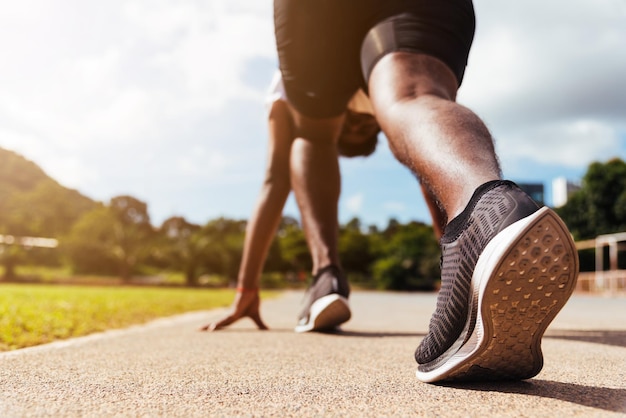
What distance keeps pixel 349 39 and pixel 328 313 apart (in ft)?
2.97

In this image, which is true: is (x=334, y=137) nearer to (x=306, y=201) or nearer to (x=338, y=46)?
(x=306, y=201)

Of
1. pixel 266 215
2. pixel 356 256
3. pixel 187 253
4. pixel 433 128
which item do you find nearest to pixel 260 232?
pixel 266 215

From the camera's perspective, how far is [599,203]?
116 feet

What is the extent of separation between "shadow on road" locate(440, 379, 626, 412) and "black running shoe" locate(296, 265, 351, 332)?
2.96 ft

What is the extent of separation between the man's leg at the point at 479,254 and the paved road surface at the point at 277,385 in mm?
64

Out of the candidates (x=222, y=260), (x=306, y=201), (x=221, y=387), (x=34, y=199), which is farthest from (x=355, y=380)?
(x=34, y=199)

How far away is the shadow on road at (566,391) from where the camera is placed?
2.84 feet

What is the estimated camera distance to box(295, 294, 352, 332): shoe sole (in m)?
1.90

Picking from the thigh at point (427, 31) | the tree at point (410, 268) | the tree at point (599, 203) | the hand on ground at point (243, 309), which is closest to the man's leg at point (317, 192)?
the hand on ground at point (243, 309)

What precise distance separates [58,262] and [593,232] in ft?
131

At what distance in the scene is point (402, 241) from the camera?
44.0 metres

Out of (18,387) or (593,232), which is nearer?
(18,387)

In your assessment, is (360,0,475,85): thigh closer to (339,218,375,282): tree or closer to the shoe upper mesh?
the shoe upper mesh

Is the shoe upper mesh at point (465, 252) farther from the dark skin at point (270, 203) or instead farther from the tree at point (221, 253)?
the tree at point (221, 253)
